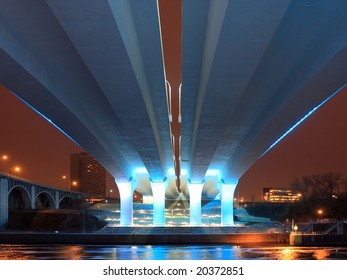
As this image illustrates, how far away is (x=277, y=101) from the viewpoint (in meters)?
31.9

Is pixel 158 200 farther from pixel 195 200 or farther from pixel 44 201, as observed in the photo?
pixel 44 201

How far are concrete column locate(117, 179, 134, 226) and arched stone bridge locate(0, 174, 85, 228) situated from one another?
864 inches

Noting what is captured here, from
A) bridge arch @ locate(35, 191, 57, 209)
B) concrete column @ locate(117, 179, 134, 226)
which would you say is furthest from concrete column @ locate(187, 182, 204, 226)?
bridge arch @ locate(35, 191, 57, 209)

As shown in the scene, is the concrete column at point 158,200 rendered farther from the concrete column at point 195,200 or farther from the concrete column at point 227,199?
the concrete column at point 227,199

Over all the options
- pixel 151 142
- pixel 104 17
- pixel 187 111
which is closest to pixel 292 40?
pixel 104 17

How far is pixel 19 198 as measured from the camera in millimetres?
107000

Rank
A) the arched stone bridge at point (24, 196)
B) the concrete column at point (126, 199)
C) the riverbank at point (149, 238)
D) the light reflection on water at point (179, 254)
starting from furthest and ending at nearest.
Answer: the arched stone bridge at point (24, 196) → the concrete column at point (126, 199) → the riverbank at point (149, 238) → the light reflection on water at point (179, 254)

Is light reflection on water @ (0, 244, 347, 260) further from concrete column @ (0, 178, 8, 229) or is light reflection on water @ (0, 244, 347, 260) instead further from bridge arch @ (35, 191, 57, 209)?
bridge arch @ (35, 191, 57, 209)

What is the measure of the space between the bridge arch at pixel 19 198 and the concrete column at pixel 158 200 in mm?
33123

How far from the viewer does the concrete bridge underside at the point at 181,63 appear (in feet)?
62.6

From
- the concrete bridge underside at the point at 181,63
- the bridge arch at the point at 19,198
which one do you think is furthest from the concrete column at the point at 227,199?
the bridge arch at the point at 19,198
